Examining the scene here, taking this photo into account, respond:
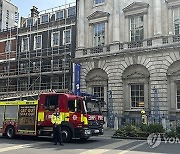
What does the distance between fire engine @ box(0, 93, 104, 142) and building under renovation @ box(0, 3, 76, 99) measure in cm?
1099

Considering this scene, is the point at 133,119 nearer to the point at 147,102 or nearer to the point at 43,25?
the point at 147,102

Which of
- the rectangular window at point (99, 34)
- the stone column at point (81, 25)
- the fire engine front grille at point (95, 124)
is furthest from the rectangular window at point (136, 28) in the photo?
the fire engine front grille at point (95, 124)

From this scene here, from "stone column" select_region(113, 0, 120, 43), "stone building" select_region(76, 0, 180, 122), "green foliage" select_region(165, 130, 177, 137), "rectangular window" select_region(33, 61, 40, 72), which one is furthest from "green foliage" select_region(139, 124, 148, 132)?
"rectangular window" select_region(33, 61, 40, 72)

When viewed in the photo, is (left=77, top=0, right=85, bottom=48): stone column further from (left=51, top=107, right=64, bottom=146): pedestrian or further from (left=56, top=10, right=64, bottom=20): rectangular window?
(left=51, top=107, right=64, bottom=146): pedestrian

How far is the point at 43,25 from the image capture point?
3503 cm

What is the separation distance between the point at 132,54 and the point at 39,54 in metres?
12.9

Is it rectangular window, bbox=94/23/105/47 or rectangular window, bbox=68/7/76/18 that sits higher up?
rectangular window, bbox=68/7/76/18

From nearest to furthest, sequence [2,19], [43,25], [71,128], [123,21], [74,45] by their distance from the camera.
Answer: [71,128], [123,21], [74,45], [43,25], [2,19]

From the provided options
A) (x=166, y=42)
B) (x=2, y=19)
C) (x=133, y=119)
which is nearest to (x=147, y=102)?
(x=133, y=119)

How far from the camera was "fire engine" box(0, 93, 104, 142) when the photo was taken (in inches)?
632

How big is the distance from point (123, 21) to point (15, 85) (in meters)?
15.4

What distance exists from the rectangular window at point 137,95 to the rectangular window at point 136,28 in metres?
4.59

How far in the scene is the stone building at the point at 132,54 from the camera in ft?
81.9

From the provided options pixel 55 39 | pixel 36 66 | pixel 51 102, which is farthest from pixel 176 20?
pixel 36 66
